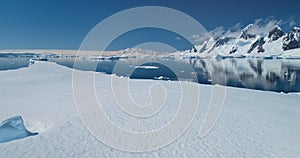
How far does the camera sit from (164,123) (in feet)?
33.5

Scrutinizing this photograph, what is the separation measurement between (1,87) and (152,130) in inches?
522

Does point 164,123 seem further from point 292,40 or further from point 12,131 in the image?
point 292,40

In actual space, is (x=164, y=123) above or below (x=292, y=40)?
below

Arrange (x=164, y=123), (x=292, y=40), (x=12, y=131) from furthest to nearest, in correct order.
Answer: (x=292, y=40), (x=164, y=123), (x=12, y=131)

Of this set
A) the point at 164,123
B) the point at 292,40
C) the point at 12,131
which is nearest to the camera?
the point at 12,131

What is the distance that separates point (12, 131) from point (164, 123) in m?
6.25

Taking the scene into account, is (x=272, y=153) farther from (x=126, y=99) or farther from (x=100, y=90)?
(x=100, y=90)

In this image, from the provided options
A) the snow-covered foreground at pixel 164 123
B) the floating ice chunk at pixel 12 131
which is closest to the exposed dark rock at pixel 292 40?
the snow-covered foreground at pixel 164 123

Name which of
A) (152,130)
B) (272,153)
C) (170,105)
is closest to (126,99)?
(170,105)

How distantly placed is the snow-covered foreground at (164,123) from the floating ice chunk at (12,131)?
1.93 feet

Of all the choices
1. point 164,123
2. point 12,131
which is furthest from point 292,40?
point 12,131

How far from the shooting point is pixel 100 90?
53.1 feet

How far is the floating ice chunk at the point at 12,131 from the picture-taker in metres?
8.07

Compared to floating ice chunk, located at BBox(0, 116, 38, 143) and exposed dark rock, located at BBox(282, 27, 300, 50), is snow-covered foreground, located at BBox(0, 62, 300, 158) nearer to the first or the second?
floating ice chunk, located at BBox(0, 116, 38, 143)
